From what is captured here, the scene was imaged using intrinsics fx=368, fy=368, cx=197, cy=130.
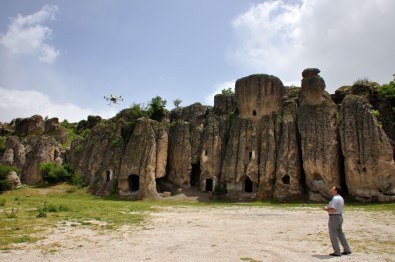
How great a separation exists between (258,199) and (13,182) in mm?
33862

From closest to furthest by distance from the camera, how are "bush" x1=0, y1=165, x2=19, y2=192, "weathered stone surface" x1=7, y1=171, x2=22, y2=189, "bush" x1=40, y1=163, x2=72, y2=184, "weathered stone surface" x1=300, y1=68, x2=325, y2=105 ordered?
1. "weathered stone surface" x1=300, y1=68, x2=325, y2=105
2. "bush" x1=0, y1=165, x2=19, y2=192
3. "weathered stone surface" x1=7, y1=171, x2=22, y2=189
4. "bush" x1=40, y1=163, x2=72, y2=184

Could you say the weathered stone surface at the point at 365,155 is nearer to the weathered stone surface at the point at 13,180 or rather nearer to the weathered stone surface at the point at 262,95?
the weathered stone surface at the point at 262,95

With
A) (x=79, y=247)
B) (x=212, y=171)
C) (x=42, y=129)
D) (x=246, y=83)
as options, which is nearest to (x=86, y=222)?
(x=79, y=247)

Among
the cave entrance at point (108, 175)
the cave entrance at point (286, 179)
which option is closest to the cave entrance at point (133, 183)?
the cave entrance at point (108, 175)

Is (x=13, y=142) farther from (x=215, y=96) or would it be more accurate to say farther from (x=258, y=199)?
(x=258, y=199)

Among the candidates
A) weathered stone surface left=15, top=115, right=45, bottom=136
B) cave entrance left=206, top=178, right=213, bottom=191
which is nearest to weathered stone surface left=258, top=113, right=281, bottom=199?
cave entrance left=206, top=178, right=213, bottom=191

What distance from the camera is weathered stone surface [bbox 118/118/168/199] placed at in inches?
1759

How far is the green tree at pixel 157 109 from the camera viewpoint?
54.1 m

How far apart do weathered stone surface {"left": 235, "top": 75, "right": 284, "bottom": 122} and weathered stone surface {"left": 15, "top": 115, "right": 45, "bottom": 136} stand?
49.2 meters

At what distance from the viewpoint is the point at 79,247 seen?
13.4m

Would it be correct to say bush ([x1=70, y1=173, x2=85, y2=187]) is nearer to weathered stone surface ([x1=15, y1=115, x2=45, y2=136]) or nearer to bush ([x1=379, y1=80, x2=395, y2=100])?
weathered stone surface ([x1=15, y1=115, x2=45, y2=136])

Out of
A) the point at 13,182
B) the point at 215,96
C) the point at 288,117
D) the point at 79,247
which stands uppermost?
the point at 215,96

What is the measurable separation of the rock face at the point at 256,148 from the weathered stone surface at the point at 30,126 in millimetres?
19610

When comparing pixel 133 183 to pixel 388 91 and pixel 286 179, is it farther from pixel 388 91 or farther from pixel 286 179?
pixel 388 91
